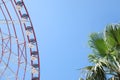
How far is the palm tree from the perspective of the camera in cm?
1321

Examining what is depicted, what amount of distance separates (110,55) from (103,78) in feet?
4.06

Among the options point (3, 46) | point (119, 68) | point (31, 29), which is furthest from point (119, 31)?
point (31, 29)

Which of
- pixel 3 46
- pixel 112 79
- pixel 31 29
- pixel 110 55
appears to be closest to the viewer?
pixel 112 79

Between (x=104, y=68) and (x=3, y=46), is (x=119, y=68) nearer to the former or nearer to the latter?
(x=104, y=68)

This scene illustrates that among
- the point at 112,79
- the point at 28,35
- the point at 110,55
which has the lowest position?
the point at 112,79

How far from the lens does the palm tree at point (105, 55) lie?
13.2 m

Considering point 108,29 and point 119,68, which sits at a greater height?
point 108,29

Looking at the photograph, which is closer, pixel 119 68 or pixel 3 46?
pixel 119 68

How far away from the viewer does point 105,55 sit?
554 inches

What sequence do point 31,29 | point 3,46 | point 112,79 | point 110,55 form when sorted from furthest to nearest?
point 31,29
point 3,46
point 110,55
point 112,79

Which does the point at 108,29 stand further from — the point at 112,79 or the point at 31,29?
the point at 31,29

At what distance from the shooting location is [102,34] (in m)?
14.6

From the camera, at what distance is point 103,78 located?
13.2m

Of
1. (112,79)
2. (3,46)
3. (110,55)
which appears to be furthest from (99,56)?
(3,46)
